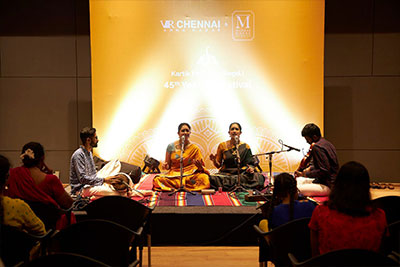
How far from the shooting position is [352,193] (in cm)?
182

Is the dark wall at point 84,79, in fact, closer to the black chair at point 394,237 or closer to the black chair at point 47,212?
the black chair at point 47,212

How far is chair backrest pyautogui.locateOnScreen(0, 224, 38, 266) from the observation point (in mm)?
1920

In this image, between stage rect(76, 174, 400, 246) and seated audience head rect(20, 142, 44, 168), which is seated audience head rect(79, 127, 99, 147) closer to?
stage rect(76, 174, 400, 246)

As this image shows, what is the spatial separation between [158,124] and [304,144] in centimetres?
244

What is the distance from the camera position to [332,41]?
647 cm

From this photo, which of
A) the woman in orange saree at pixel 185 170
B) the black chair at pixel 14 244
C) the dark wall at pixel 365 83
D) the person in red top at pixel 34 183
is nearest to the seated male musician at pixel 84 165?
the woman in orange saree at pixel 185 170

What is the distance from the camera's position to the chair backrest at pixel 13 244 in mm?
1920

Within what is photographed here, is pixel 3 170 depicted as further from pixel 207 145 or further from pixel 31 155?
pixel 207 145

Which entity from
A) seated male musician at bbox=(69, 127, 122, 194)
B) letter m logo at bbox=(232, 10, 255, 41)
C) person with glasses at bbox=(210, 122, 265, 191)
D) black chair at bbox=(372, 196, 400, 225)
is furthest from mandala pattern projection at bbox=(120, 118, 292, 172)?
black chair at bbox=(372, 196, 400, 225)

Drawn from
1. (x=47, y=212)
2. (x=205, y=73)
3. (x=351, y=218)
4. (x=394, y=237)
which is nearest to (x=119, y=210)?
(x=47, y=212)

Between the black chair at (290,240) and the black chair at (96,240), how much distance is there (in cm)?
82

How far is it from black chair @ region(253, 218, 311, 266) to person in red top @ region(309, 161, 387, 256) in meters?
0.19

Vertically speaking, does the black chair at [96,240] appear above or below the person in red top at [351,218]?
below

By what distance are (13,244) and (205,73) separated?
15.1ft
